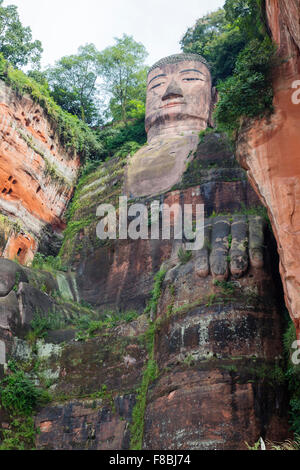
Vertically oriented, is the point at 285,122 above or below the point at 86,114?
below

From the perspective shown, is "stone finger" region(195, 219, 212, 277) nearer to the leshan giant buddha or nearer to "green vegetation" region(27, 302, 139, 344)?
"green vegetation" region(27, 302, 139, 344)

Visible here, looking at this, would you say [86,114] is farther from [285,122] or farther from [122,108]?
[285,122]

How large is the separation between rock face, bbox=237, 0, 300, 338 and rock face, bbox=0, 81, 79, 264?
11.6m

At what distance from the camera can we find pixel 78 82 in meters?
35.4

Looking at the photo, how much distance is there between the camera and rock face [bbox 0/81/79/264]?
77.8 ft

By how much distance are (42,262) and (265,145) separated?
10.7 m

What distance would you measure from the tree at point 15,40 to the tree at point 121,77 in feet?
16.8

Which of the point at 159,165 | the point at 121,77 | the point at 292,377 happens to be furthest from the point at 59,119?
the point at 292,377

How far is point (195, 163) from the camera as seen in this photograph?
894 inches

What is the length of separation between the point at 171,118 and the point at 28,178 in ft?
21.9

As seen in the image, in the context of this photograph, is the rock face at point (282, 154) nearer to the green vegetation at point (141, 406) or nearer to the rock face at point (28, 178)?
the green vegetation at point (141, 406)

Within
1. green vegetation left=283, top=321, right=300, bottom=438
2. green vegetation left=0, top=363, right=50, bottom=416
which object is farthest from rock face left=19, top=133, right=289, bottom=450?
green vegetation left=0, top=363, right=50, bottom=416

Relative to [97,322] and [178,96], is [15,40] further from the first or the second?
[97,322]
